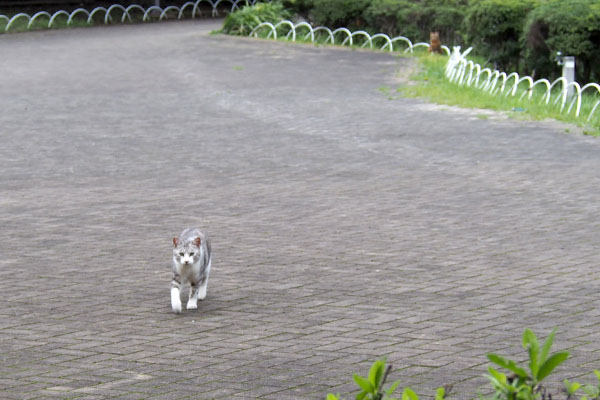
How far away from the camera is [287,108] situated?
57.3ft

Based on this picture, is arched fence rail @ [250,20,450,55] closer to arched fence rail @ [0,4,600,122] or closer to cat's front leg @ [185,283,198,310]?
arched fence rail @ [0,4,600,122]

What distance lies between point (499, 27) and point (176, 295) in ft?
51.2

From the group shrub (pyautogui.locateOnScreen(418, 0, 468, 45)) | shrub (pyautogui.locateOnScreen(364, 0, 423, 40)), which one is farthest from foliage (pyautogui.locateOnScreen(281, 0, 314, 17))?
shrub (pyautogui.locateOnScreen(418, 0, 468, 45))

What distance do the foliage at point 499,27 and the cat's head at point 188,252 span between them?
15.2 m

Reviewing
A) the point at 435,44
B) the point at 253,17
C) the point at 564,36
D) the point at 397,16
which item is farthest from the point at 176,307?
the point at 253,17

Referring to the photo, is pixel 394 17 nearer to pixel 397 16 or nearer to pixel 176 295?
pixel 397 16

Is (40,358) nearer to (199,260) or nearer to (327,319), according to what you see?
(199,260)

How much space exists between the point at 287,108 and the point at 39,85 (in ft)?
20.4

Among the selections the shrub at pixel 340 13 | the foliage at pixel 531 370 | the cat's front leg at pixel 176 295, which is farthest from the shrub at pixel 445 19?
the foliage at pixel 531 370

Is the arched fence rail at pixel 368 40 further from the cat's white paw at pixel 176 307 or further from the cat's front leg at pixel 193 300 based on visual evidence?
the cat's white paw at pixel 176 307

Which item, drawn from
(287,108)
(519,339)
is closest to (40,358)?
(519,339)

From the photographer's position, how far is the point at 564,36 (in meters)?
18.0

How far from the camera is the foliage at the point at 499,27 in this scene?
66.8 feet

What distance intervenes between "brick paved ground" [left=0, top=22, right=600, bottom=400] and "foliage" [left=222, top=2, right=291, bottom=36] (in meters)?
11.6
